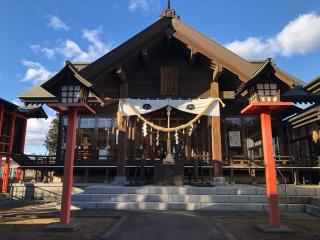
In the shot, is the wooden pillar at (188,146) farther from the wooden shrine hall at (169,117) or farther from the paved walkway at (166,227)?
the paved walkway at (166,227)

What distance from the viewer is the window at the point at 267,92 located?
319 inches

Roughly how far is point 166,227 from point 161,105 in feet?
25.0

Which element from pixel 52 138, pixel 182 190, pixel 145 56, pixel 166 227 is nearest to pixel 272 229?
pixel 166 227

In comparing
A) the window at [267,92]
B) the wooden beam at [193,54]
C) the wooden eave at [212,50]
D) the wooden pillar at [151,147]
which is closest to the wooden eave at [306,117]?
the wooden eave at [212,50]

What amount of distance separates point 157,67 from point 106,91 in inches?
119

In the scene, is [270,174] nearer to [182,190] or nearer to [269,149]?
[269,149]

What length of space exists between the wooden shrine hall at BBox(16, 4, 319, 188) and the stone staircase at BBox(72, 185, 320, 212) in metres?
1.52

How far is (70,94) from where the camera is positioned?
27.5 ft

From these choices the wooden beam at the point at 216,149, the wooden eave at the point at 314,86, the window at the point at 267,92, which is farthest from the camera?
the wooden eave at the point at 314,86

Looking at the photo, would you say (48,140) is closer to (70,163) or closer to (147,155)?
(147,155)

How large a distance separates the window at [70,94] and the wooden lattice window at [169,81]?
6.69 m

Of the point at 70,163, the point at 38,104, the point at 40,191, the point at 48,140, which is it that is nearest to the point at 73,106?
the point at 70,163

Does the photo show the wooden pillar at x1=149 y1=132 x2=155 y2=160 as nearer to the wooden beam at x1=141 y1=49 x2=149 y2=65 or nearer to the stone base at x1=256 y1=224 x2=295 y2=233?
the wooden beam at x1=141 y1=49 x2=149 y2=65

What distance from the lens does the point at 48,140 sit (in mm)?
42125
